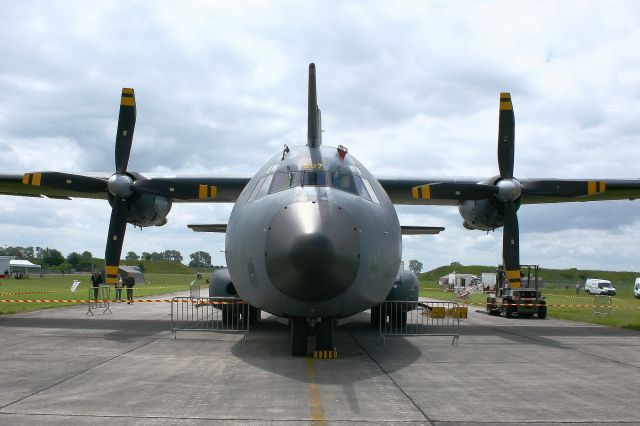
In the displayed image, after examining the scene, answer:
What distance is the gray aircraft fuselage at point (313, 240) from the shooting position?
25.6 ft

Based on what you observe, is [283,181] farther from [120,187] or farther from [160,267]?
[160,267]

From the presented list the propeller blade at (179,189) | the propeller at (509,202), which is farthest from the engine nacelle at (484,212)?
the propeller blade at (179,189)

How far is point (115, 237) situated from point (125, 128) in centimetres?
338

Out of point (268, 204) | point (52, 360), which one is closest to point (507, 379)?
point (268, 204)

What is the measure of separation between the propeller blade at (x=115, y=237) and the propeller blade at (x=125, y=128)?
1116 mm

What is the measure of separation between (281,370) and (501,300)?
15.2m

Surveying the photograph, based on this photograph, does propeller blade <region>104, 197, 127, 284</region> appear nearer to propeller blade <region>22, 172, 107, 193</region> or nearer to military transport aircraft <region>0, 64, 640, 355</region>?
propeller blade <region>22, 172, 107, 193</region>

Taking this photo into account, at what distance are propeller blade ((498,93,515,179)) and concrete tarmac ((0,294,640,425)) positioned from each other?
583 centimetres

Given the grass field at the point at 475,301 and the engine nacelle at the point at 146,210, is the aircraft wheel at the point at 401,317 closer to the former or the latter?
the grass field at the point at 475,301

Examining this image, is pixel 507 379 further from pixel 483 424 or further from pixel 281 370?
pixel 281 370

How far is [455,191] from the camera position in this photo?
16.2 meters

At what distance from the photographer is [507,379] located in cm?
814

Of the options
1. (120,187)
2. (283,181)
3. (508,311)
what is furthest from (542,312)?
(120,187)

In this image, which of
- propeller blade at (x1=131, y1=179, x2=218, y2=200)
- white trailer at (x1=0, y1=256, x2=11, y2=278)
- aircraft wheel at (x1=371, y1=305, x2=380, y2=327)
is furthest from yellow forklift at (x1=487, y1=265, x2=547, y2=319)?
white trailer at (x1=0, y1=256, x2=11, y2=278)
